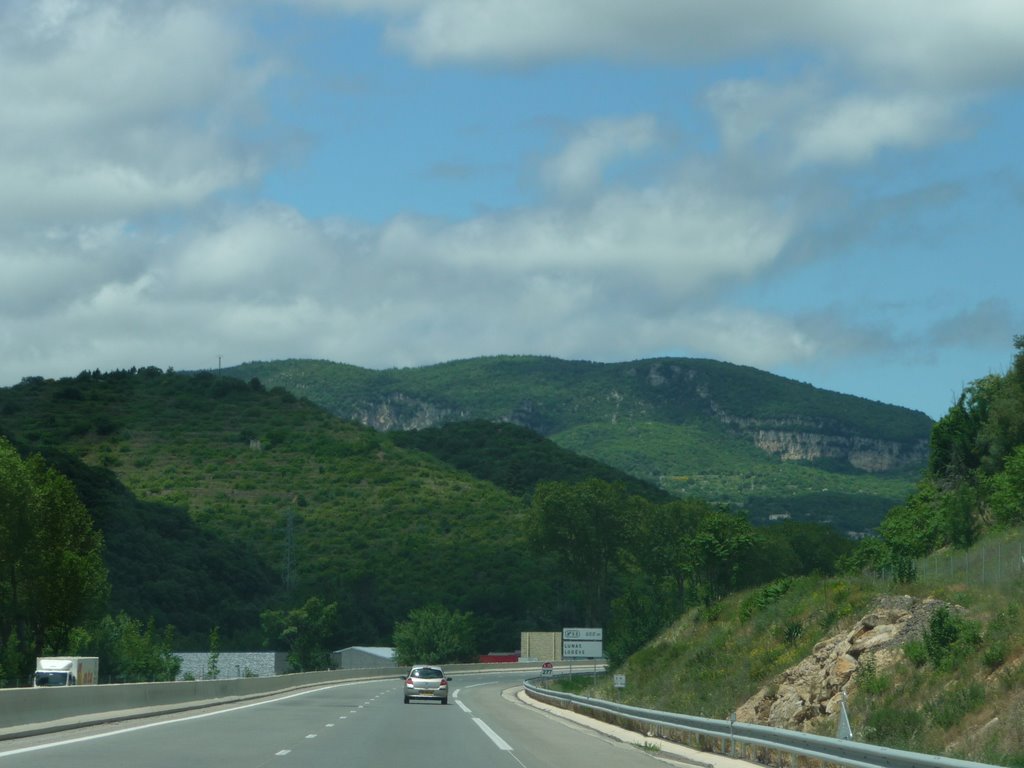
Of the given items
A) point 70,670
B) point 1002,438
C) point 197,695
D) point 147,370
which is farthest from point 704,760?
point 147,370

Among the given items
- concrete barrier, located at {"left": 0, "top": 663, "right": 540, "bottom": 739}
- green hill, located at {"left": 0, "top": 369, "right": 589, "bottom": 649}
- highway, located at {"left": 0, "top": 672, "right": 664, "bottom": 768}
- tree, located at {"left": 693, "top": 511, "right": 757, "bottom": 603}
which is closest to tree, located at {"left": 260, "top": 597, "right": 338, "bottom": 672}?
green hill, located at {"left": 0, "top": 369, "right": 589, "bottom": 649}

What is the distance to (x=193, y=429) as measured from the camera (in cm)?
16225

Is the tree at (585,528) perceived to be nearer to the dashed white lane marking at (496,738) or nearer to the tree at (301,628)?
the tree at (301,628)

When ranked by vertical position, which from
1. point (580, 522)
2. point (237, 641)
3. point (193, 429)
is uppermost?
point (193, 429)

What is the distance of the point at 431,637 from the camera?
372ft

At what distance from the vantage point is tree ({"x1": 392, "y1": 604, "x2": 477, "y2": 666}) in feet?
372

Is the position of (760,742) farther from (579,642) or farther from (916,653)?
(579,642)

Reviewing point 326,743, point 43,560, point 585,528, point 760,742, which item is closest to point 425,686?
point 43,560

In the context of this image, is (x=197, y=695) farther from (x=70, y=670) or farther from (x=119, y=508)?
(x=119, y=508)

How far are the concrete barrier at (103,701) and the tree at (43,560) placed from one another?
37.5 ft

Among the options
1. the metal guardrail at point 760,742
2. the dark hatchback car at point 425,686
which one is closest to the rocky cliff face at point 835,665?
the metal guardrail at point 760,742

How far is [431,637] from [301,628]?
10.5m

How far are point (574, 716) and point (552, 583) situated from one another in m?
99.3

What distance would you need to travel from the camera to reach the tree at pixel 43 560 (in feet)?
206
